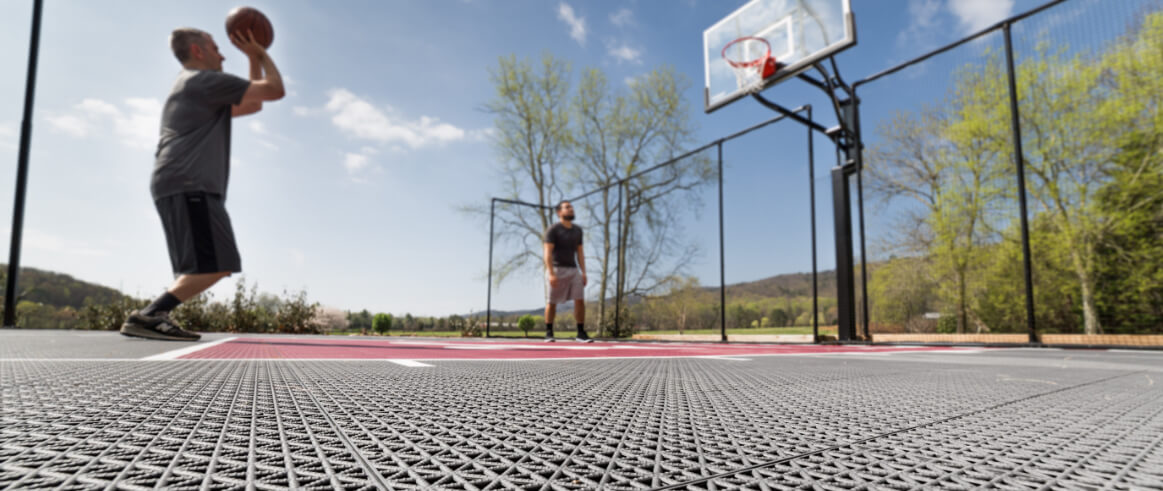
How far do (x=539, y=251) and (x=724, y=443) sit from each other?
12.8 meters

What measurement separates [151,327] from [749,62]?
20.8 ft

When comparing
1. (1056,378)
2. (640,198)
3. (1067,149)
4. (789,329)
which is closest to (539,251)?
(640,198)

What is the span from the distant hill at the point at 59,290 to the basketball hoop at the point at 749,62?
9.19 metres

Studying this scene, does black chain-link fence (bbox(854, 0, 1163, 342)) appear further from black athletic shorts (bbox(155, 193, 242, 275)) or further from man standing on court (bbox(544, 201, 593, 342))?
black athletic shorts (bbox(155, 193, 242, 275))

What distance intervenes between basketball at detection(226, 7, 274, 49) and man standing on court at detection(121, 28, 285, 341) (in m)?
0.23

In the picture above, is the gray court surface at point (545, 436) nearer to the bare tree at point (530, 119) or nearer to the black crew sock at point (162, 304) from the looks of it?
the black crew sock at point (162, 304)

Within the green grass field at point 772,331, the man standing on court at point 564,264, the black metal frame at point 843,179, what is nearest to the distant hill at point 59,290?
the man standing on court at point 564,264

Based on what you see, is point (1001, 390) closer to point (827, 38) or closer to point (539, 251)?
point (827, 38)

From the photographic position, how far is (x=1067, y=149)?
24.6 feet

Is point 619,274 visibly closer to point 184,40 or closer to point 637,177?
point 637,177

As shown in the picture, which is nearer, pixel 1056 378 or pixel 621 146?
pixel 1056 378

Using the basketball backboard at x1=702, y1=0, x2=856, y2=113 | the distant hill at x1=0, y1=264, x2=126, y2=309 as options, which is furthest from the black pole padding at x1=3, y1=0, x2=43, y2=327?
the basketball backboard at x1=702, y1=0, x2=856, y2=113

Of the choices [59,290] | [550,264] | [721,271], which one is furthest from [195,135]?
[59,290]

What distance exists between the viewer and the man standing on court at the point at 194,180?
2.33 meters
